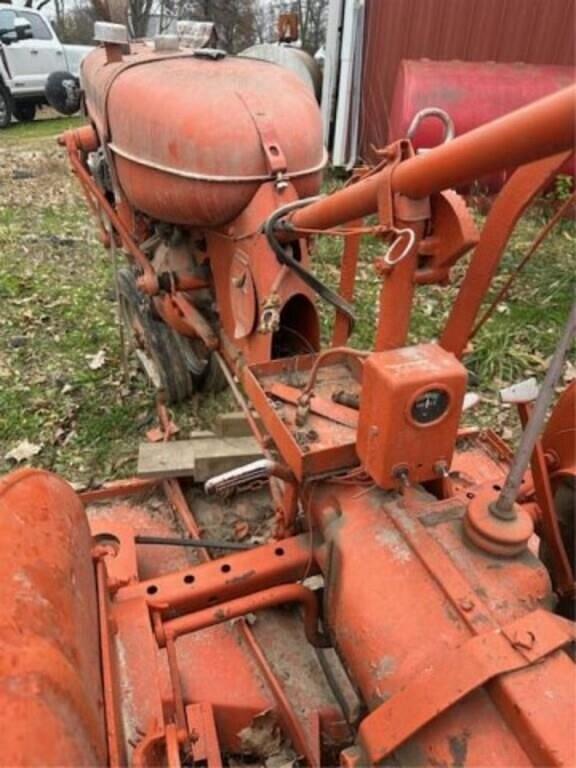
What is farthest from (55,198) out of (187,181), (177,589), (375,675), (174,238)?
(375,675)

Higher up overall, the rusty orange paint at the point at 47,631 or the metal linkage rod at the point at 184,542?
the rusty orange paint at the point at 47,631

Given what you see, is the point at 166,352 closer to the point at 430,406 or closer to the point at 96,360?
the point at 96,360

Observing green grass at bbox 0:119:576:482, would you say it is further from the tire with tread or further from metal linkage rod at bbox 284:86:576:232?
metal linkage rod at bbox 284:86:576:232

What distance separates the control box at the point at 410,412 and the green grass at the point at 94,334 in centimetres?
200

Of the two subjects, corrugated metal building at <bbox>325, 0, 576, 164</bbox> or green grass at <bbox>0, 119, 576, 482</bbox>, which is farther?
corrugated metal building at <bbox>325, 0, 576, 164</bbox>

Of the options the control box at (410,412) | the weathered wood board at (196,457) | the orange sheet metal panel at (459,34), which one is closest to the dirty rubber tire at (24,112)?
the orange sheet metal panel at (459,34)

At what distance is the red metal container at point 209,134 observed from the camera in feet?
7.65

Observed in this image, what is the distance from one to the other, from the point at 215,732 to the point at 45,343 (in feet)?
10.3

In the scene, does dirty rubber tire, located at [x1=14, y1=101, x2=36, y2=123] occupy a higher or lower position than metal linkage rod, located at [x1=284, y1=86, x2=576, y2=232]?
lower

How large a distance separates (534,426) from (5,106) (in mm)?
11596

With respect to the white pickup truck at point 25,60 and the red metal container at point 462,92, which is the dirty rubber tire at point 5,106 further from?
the red metal container at point 462,92

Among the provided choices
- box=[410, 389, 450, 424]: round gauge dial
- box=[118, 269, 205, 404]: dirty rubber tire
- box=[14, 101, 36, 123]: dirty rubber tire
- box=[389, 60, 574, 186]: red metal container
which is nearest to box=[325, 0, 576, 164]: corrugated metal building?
box=[389, 60, 574, 186]: red metal container

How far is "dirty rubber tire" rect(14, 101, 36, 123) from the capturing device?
36.7 feet

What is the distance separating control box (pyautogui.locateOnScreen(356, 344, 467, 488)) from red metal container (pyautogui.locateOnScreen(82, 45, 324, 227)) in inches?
43.2
